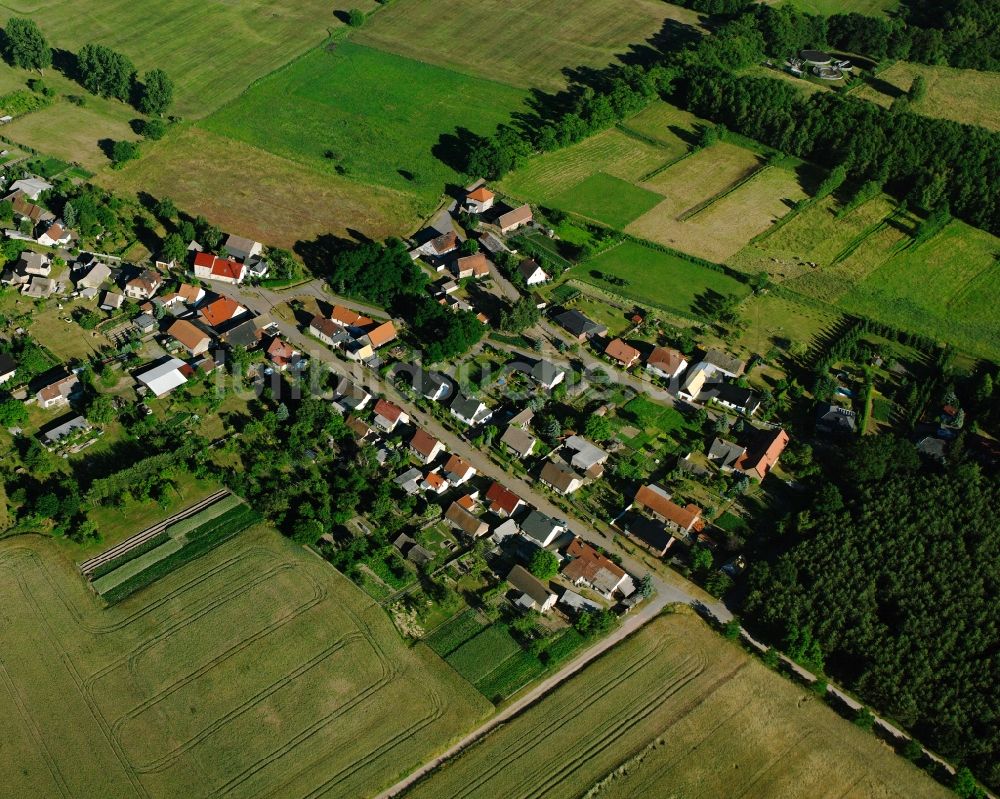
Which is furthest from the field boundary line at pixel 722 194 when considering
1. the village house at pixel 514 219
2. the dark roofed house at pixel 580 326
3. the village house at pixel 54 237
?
the village house at pixel 54 237

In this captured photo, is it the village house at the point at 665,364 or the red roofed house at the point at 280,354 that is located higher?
the village house at the point at 665,364

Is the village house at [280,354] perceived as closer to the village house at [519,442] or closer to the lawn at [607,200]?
the village house at [519,442]

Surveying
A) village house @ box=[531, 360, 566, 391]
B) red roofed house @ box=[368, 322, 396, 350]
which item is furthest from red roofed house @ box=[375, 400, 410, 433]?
village house @ box=[531, 360, 566, 391]

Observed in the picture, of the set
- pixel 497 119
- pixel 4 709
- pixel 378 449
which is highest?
pixel 497 119

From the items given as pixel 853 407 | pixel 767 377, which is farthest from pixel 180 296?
pixel 853 407

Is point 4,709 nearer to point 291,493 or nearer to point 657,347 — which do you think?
point 291,493

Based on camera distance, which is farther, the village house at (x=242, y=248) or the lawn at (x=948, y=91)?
the lawn at (x=948, y=91)
